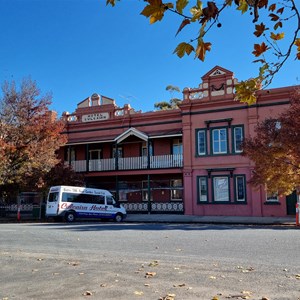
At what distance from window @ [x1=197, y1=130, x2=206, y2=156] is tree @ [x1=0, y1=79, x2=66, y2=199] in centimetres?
961

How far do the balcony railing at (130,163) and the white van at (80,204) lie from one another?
5.23m

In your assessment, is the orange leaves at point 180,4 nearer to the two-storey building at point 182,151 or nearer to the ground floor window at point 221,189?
the two-storey building at point 182,151

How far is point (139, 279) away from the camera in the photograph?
24.6 ft

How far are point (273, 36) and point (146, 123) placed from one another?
27.5 metres

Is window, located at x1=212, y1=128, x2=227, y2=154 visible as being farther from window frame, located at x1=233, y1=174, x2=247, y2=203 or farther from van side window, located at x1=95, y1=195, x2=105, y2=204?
van side window, located at x1=95, y1=195, x2=105, y2=204

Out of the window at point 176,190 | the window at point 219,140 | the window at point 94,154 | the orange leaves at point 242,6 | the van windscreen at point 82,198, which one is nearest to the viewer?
the orange leaves at point 242,6

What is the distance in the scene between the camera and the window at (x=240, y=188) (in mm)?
26483

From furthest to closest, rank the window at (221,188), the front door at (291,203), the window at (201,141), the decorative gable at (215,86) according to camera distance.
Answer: the window at (201,141)
the decorative gable at (215,86)
the window at (221,188)
the front door at (291,203)

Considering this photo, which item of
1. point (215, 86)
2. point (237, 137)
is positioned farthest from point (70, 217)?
point (215, 86)

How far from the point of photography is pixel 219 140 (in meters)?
27.5

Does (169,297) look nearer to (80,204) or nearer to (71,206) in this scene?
(71,206)

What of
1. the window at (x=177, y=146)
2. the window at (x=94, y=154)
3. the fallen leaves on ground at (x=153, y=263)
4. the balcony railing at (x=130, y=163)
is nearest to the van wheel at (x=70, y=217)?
the balcony railing at (x=130, y=163)

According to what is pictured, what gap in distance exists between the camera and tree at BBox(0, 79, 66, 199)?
2617 cm

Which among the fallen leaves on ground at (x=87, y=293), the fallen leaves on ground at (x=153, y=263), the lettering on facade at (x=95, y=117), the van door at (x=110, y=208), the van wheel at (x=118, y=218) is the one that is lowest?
the fallen leaves on ground at (x=87, y=293)
